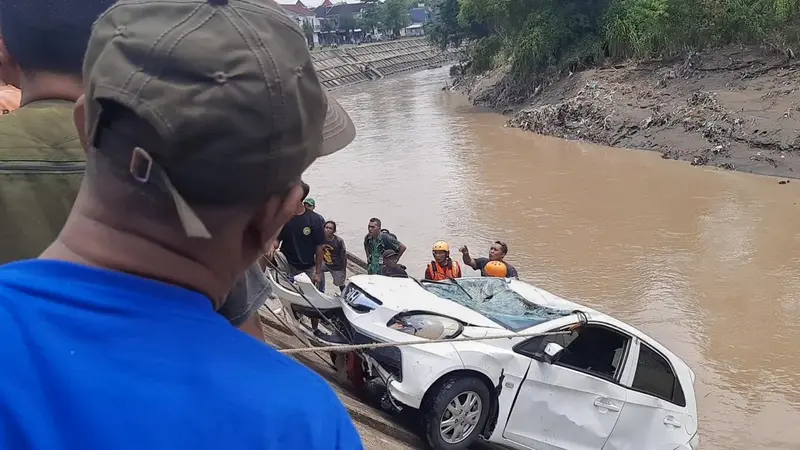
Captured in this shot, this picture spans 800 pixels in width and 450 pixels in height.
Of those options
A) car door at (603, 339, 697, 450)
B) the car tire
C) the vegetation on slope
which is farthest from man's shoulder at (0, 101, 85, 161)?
the vegetation on slope

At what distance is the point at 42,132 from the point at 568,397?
499 cm

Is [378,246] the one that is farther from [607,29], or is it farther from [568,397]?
[607,29]

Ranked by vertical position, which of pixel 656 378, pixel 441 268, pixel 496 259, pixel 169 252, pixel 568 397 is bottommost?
pixel 656 378

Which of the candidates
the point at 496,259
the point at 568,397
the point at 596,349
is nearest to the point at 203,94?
the point at 568,397

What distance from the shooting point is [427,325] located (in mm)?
5934

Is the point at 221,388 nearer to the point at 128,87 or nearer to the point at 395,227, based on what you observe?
the point at 128,87


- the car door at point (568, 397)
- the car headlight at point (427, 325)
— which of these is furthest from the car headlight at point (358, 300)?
the car door at point (568, 397)

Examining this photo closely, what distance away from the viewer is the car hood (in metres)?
6.09

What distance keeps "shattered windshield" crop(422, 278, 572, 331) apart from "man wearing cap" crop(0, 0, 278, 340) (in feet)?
14.9

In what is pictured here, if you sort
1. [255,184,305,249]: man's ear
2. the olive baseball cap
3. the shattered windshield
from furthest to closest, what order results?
1. the shattered windshield
2. [255,184,305,249]: man's ear
3. the olive baseball cap

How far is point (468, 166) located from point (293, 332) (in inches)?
697

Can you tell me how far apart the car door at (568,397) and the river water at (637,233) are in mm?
2530

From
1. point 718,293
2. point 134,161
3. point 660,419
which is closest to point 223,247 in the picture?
point 134,161

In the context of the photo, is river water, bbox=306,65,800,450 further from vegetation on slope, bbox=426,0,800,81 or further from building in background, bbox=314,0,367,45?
building in background, bbox=314,0,367,45
